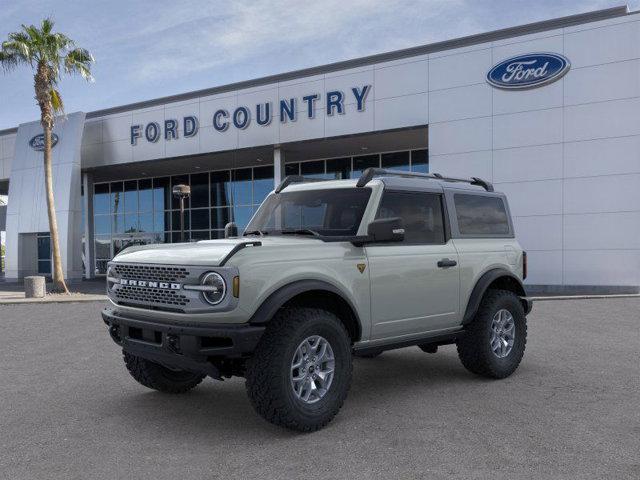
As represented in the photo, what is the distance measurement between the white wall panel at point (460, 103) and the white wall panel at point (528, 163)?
5.11 ft

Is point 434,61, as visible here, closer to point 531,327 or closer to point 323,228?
point 531,327

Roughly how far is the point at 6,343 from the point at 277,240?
636 cm

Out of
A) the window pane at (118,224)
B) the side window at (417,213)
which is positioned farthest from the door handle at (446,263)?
the window pane at (118,224)

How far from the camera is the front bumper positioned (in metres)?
4.13

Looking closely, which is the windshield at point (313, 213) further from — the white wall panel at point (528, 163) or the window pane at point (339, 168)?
the window pane at point (339, 168)

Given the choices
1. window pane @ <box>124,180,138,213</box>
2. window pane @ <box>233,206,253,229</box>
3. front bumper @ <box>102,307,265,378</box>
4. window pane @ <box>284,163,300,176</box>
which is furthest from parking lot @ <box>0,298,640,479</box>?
window pane @ <box>124,180,138,213</box>

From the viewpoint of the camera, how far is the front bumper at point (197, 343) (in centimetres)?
413

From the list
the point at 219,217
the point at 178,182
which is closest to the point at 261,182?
the point at 219,217

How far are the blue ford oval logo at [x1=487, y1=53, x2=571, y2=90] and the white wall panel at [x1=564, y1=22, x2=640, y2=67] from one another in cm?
39

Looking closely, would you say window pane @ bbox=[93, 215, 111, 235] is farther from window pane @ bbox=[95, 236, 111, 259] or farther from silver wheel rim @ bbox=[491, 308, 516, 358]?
silver wheel rim @ bbox=[491, 308, 516, 358]

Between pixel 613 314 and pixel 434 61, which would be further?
pixel 434 61

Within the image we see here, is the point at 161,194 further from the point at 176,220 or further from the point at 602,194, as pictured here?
the point at 602,194

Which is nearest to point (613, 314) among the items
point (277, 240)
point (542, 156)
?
point (542, 156)

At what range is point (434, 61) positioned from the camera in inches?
765
